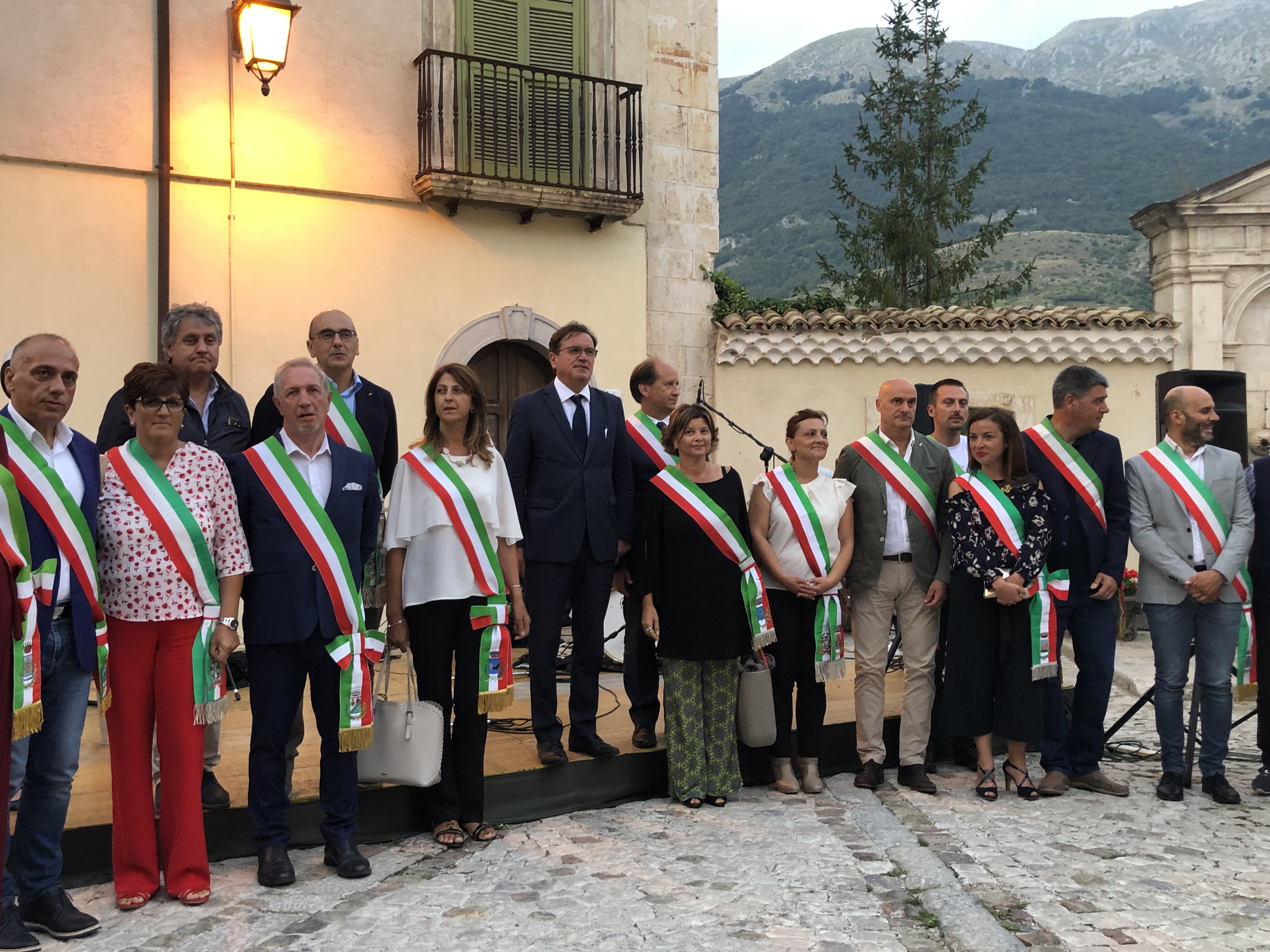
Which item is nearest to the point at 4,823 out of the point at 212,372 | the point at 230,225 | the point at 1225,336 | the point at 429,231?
the point at 212,372

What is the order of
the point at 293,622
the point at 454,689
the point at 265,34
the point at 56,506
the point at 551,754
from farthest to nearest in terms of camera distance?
the point at 265,34, the point at 551,754, the point at 454,689, the point at 293,622, the point at 56,506

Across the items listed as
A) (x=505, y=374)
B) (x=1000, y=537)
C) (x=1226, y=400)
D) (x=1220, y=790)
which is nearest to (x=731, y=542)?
(x=1000, y=537)

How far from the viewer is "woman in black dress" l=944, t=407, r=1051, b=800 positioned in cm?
532

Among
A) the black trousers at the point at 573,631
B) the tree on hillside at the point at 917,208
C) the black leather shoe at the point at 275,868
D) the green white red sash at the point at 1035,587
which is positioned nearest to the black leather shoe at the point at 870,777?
the green white red sash at the point at 1035,587

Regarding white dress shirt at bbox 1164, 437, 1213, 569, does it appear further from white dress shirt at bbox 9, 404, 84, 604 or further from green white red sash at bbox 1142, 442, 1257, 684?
white dress shirt at bbox 9, 404, 84, 604

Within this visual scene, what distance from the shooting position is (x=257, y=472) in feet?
13.5

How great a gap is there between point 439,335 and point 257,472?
252 inches

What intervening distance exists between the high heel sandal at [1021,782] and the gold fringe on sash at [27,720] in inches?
155

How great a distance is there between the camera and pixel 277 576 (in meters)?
4.07

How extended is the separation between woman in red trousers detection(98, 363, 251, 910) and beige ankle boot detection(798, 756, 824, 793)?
2.60m

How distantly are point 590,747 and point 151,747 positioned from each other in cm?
189

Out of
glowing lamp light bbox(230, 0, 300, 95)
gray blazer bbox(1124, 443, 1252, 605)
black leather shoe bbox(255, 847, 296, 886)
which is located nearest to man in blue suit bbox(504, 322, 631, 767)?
black leather shoe bbox(255, 847, 296, 886)

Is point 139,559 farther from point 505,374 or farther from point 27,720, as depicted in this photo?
point 505,374

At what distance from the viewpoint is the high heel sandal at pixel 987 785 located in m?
5.37
